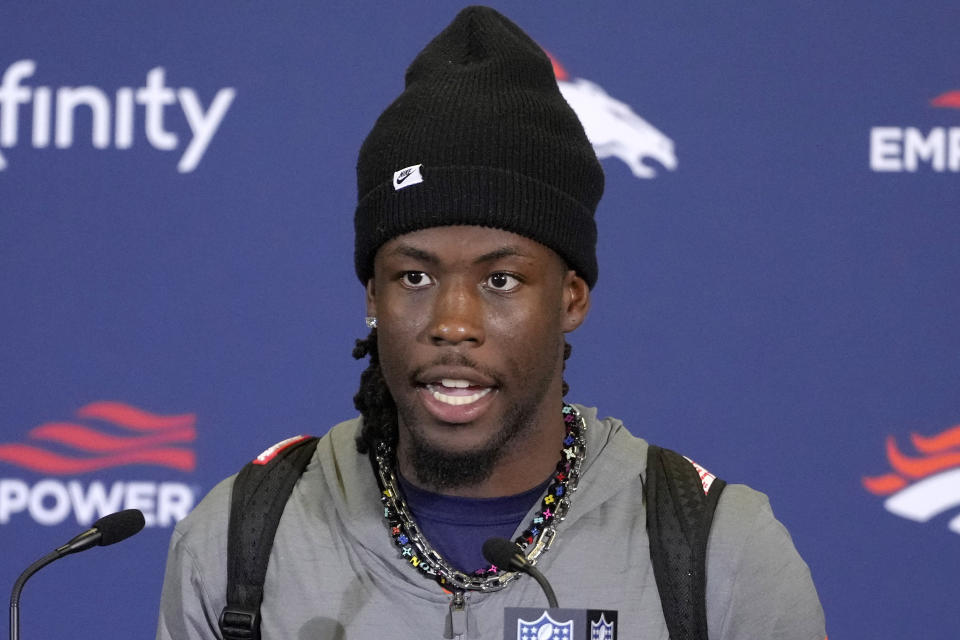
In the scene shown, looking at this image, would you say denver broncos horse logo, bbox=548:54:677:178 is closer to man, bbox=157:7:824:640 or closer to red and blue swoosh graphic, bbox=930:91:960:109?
red and blue swoosh graphic, bbox=930:91:960:109

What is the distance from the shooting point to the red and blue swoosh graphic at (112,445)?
2012 mm

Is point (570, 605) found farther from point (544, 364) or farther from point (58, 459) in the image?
point (58, 459)

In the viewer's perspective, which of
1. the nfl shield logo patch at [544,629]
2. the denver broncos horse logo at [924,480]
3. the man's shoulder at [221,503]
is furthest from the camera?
the denver broncos horse logo at [924,480]

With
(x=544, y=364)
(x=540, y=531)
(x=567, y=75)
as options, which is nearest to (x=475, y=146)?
(x=544, y=364)

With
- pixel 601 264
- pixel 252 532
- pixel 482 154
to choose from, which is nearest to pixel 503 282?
pixel 482 154

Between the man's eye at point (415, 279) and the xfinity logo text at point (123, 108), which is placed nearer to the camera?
the man's eye at point (415, 279)

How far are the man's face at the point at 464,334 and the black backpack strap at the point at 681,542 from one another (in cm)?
17

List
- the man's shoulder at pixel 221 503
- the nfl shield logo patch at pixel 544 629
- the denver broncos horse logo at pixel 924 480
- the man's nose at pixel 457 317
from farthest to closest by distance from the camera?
1. the denver broncos horse logo at pixel 924 480
2. the man's shoulder at pixel 221 503
3. the man's nose at pixel 457 317
4. the nfl shield logo patch at pixel 544 629

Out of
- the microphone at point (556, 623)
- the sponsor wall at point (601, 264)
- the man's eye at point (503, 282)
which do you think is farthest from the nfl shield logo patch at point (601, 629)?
the sponsor wall at point (601, 264)

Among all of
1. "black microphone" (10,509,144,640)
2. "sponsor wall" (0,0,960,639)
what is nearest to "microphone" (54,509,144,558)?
"black microphone" (10,509,144,640)

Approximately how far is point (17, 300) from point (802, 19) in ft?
4.29

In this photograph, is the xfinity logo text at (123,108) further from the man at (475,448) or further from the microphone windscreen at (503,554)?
the microphone windscreen at (503,554)

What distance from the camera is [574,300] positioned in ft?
4.50

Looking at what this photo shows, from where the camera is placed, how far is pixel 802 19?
6.60 feet
